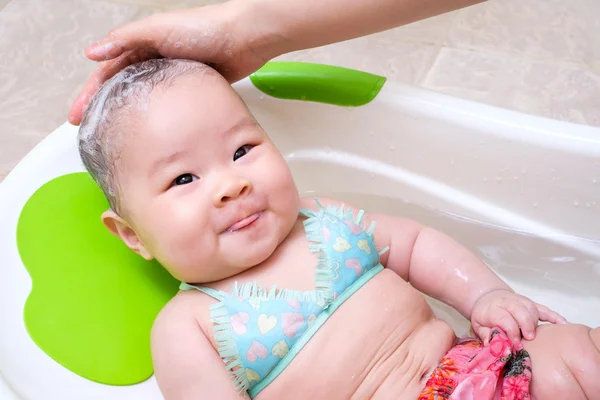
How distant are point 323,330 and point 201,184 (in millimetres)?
242

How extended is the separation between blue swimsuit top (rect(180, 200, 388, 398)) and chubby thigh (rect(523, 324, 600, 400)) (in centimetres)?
24

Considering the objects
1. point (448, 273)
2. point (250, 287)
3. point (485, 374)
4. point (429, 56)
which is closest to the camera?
point (485, 374)

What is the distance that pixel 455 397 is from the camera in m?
0.79

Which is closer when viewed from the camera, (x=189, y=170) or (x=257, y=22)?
(x=189, y=170)

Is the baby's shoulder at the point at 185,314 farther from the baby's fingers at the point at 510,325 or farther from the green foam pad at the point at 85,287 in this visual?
the baby's fingers at the point at 510,325

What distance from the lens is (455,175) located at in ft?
3.95

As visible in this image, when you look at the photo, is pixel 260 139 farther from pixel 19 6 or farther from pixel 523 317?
pixel 19 6

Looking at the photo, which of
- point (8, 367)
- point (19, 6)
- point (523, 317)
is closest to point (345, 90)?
point (523, 317)

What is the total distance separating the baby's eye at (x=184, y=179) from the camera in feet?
2.85

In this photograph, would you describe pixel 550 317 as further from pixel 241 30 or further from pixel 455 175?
pixel 241 30

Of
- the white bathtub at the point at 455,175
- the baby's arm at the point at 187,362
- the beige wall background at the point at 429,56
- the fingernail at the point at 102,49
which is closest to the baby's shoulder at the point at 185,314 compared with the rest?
the baby's arm at the point at 187,362

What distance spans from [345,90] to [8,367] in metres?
0.69

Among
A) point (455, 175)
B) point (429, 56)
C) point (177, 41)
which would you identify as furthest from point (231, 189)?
point (429, 56)

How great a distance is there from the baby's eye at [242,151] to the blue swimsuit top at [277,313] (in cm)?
15
